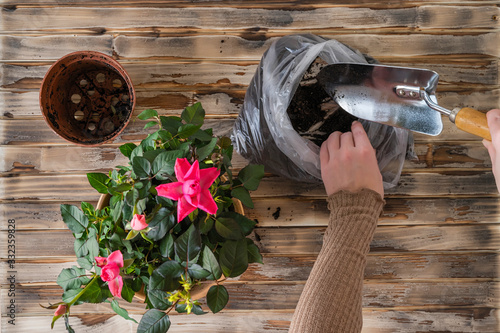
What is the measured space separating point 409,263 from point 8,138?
114 cm

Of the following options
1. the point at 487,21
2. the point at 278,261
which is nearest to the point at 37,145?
the point at 278,261

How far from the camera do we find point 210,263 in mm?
552

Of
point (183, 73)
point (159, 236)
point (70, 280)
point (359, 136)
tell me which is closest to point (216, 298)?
point (159, 236)

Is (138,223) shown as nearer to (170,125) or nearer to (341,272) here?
(170,125)

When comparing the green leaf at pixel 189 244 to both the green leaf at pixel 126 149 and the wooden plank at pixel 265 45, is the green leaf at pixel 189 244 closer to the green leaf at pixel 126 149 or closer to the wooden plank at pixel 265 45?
the green leaf at pixel 126 149

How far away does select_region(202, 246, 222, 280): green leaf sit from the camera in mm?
549

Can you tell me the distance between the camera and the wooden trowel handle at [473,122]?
1.85 feet

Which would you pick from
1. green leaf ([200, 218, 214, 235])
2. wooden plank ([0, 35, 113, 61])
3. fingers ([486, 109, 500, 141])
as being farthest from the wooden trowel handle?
wooden plank ([0, 35, 113, 61])

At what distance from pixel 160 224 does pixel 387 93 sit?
54 cm

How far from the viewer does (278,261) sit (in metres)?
0.93

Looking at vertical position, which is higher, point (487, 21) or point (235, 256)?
point (487, 21)

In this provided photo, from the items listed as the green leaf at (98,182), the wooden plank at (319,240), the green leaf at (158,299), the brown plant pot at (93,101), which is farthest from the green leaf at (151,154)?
the wooden plank at (319,240)

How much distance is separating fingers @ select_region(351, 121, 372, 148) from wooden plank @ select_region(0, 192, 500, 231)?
0.21 meters

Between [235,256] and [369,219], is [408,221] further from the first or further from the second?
[235,256]
